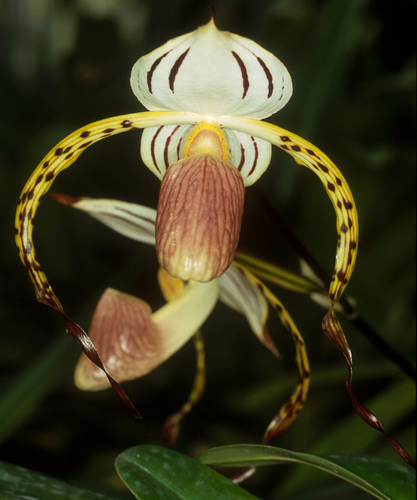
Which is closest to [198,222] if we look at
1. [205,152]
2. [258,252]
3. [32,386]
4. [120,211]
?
[205,152]

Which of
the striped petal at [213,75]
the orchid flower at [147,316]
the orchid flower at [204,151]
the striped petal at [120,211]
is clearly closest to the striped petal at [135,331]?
the orchid flower at [147,316]

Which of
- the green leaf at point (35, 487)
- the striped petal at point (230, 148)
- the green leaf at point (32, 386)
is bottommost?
the green leaf at point (32, 386)

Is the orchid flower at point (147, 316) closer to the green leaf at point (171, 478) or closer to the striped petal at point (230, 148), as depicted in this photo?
the striped petal at point (230, 148)

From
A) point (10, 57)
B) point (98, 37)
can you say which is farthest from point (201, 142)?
point (10, 57)

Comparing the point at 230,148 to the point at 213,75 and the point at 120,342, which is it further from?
the point at 120,342

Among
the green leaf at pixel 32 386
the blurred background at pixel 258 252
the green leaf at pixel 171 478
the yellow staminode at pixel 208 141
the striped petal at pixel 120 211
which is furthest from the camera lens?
the blurred background at pixel 258 252

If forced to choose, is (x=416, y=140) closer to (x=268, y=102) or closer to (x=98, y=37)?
(x=268, y=102)

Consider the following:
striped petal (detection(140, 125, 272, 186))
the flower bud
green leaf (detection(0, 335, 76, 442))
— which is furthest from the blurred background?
the flower bud
